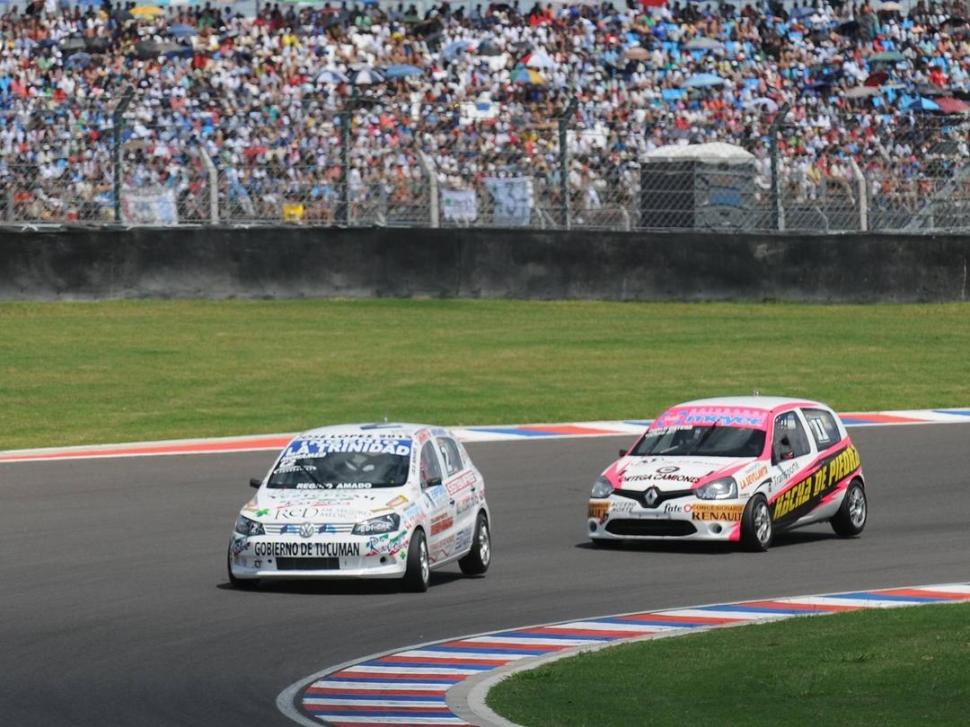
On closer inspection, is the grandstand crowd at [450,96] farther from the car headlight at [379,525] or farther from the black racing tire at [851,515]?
the car headlight at [379,525]

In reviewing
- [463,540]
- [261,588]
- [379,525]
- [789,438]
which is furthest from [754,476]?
[261,588]

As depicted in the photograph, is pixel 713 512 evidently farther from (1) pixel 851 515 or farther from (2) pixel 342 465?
(2) pixel 342 465

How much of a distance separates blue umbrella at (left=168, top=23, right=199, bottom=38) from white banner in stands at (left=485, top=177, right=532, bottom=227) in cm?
1149

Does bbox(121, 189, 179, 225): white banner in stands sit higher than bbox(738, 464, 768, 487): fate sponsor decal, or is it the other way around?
bbox(121, 189, 179, 225): white banner in stands

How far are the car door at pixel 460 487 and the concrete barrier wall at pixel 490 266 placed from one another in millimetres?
13013

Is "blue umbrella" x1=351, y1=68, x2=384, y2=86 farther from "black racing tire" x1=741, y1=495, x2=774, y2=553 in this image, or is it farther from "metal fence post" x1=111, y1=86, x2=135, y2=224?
"black racing tire" x1=741, y1=495, x2=774, y2=553

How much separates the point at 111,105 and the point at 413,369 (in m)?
7.76

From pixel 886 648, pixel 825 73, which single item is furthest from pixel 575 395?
pixel 825 73

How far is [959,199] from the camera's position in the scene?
96.7 feet

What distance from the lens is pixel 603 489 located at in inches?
643

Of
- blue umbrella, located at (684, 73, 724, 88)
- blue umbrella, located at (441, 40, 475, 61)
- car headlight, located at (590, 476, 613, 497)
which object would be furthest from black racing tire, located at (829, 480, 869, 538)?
blue umbrella, located at (441, 40, 475, 61)

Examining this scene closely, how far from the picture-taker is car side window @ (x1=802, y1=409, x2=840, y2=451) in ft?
56.9

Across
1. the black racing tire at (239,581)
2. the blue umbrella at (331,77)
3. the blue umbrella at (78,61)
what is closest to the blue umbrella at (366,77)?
the blue umbrella at (331,77)

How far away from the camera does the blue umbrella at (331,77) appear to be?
36.6m
